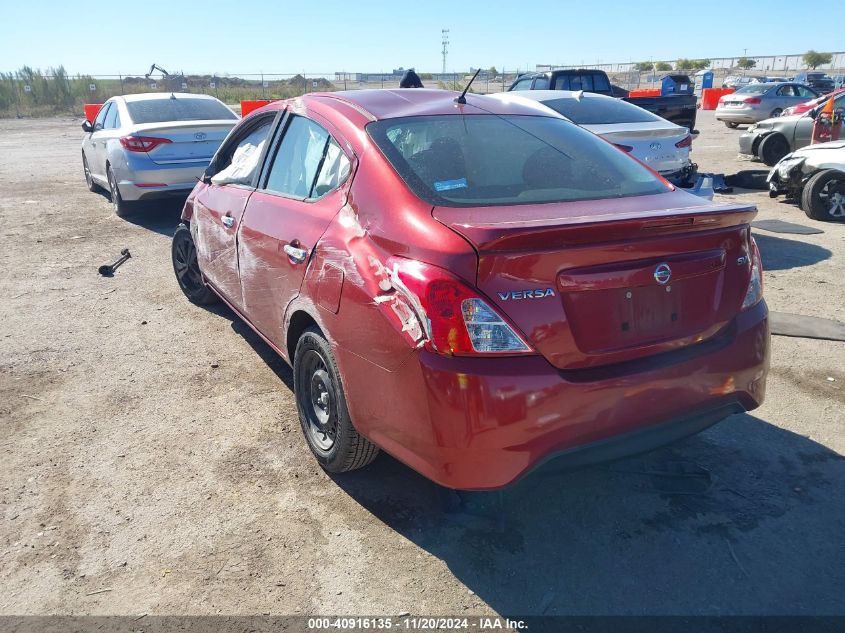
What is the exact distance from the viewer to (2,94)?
130 feet

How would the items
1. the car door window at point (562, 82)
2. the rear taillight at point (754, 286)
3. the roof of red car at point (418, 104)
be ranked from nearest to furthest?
the rear taillight at point (754, 286), the roof of red car at point (418, 104), the car door window at point (562, 82)

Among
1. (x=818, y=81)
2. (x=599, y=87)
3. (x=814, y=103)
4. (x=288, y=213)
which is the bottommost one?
(x=288, y=213)

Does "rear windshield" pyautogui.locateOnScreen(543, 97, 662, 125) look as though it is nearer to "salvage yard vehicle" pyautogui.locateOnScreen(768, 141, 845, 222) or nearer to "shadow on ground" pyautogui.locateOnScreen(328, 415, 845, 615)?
"salvage yard vehicle" pyautogui.locateOnScreen(768, 141, 845, 222)

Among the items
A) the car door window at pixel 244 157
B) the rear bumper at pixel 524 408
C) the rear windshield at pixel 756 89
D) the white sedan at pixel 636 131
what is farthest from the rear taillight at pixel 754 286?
the rear windshield at pixel 756 89

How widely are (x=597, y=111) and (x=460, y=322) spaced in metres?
6.46

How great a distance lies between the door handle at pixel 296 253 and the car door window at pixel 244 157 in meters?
0.99

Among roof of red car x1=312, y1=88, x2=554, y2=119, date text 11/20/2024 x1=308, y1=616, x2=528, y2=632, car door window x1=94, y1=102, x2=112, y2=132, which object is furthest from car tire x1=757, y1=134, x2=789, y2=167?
date text 11/20/2024 x1=308, y1=616, x2=528, y2=632

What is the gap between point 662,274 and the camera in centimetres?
252

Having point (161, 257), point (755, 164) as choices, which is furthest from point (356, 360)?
point (755, 164)

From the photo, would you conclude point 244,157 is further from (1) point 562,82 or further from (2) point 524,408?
(1) point 562,82

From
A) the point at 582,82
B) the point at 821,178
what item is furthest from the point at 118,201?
the point at 582,82

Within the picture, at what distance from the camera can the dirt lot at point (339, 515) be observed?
2557 mm

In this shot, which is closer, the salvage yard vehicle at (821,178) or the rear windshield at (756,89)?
the salvage yard vehicle at (821,178)

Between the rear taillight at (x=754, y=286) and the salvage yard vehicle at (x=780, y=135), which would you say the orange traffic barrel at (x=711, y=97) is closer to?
the salvage yard vehicle at (x=780, y=135)
